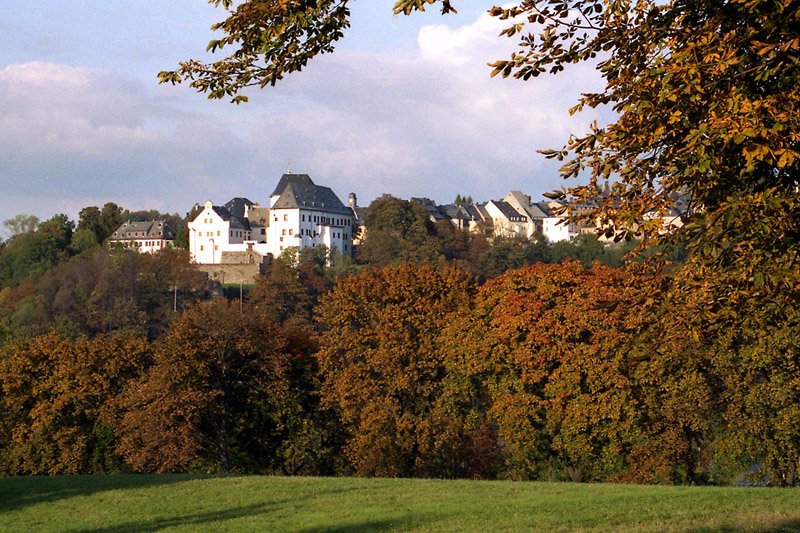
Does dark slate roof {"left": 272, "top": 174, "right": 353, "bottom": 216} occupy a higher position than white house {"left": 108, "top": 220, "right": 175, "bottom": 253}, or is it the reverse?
dark slate roof {"left": 272, "top": 174, "right": 353, "bottom": 216}

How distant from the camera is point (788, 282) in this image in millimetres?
11227

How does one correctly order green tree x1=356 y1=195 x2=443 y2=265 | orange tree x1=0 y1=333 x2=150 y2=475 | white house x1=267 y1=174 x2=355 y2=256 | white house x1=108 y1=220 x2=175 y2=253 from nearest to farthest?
orange tree x1=0 y1=333 x2=150 y2=475
green tree x1=356 y1=195 x2=443 y2=265
white house x1=267 y1=174 x2=355 y2=256
white house x1=108 y1=220 x2=175 y2=253

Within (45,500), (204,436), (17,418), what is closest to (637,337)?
(204,436)

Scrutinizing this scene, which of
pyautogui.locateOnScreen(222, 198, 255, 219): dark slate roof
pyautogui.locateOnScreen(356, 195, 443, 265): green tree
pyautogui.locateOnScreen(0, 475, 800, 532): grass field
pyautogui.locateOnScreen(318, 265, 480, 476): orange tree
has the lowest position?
pyautogui.locateOnScreen(0, 475, 800, 532): grass field

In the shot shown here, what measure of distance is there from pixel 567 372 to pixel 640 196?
111 feet

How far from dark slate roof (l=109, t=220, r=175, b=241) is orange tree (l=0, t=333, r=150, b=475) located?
453 feet

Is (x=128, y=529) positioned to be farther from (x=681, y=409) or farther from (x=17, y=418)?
(x=17, y=418)

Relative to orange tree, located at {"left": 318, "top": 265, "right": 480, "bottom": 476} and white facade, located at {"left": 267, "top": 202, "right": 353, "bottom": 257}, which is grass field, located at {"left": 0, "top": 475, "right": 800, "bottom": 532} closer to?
orange tree, located at {"left": 318, "top": 265, "right": 480, "bottom": 476}

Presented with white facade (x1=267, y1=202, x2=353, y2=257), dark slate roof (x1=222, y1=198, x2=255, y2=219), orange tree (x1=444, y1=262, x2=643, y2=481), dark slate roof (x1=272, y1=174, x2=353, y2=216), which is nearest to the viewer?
orange tree (x1=444, y1=262, x2=643, y2=481)

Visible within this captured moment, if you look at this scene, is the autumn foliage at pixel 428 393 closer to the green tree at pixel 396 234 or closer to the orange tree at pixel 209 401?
the orange tree at pixel 209 401

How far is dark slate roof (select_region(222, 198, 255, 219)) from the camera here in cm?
17900

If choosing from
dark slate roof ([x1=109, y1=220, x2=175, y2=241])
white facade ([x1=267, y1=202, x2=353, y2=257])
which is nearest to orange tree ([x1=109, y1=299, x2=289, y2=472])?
white facade ([x1=267, y1=202, x2=353, y2=257])

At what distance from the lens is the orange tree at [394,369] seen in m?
47.2

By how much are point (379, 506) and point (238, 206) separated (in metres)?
159
